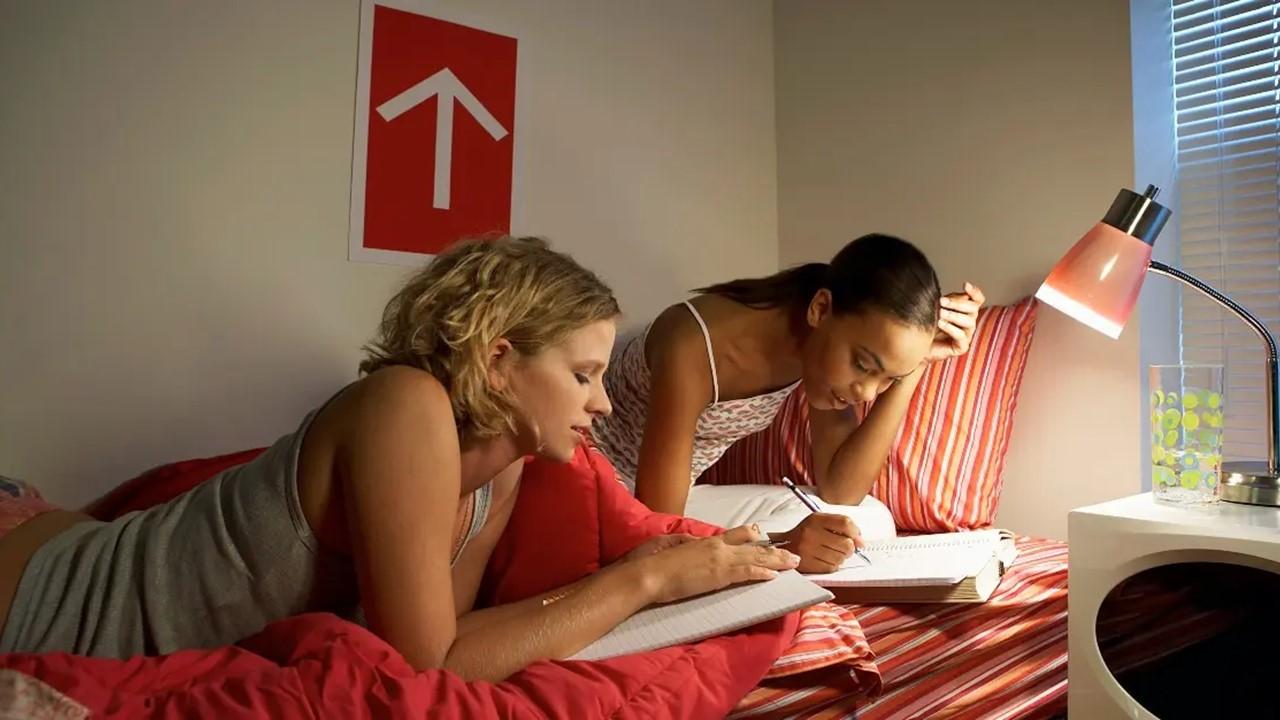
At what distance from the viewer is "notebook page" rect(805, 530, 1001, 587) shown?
118cm

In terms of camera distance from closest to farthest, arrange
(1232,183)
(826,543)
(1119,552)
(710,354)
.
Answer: (1119,552), (826,543), (710,354), (1232,183)

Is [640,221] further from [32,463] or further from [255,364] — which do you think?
[32,463]

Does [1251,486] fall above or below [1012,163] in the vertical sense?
below

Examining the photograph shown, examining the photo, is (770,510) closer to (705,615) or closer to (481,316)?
(705,615)

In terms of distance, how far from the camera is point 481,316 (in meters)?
0.97

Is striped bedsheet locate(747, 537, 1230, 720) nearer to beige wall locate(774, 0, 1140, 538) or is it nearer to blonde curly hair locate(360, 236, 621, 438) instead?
blonde curly hair locate(360, 236, 621, 438)

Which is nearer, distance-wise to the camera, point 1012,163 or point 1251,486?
point 1251,486

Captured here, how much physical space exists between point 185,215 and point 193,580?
3.96 ft

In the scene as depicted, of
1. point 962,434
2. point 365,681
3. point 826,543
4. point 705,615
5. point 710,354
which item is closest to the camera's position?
point 365,681

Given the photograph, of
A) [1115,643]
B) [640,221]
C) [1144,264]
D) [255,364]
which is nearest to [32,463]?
[255,364]

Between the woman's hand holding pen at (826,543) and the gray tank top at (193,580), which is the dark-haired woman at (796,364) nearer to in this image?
the woman's hand holding pen at (826,543)

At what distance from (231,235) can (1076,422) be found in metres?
2.00

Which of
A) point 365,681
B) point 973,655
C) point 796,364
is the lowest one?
point 973,655

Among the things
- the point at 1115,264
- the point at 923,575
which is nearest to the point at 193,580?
the point at 923,575
